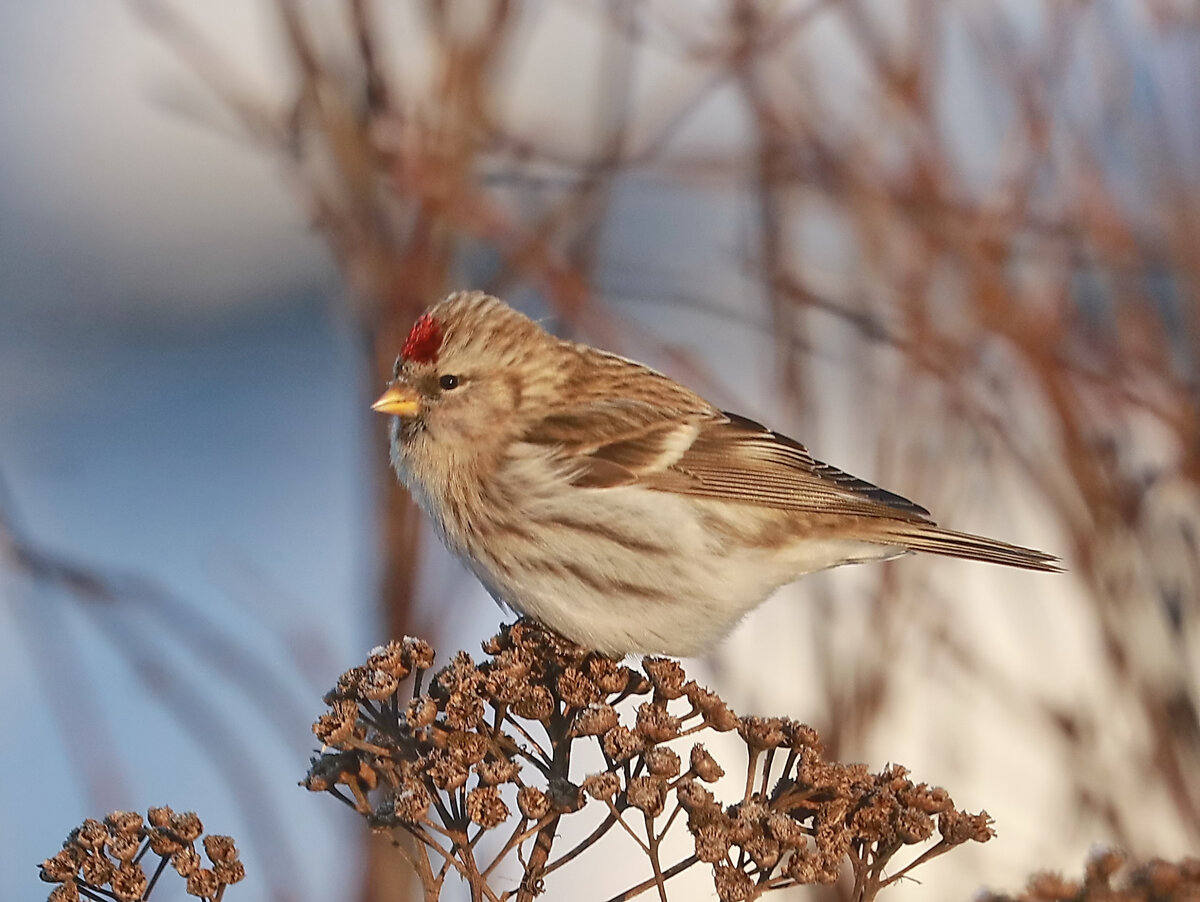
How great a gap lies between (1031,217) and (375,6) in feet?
4.03

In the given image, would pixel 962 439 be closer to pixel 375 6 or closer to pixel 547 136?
pixel 547 136

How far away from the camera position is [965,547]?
2.55m

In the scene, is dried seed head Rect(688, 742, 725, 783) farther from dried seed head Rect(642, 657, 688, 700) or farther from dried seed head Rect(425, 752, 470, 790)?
dried seed head Rect(425, 752, 470, 790)

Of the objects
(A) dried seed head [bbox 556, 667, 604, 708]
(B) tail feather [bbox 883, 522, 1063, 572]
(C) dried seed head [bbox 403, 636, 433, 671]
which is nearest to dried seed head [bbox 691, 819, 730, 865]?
(A) dried seed head [bbox 556, 667, 604, 708]

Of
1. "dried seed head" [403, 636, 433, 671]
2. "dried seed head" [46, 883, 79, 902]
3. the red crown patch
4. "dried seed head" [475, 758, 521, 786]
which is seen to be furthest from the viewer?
the red crown patch

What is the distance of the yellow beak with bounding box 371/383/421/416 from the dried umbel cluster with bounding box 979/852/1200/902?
138 centimetres

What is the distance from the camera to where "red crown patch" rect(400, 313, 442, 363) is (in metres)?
2.59

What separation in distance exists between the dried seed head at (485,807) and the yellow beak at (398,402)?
970 mm

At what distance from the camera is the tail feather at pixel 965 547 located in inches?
97.1

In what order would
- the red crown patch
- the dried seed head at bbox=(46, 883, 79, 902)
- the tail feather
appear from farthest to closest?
the red crown patch < the tail feather < the dried seed head at bbox=(46, 883, 79, 902)

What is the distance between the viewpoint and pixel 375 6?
240cm

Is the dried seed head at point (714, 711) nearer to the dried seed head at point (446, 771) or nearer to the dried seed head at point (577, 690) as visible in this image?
the dried seed head at point (577, 690)

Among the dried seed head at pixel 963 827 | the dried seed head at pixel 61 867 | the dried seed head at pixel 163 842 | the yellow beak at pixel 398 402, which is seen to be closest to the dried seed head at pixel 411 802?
the dried seed head at pixel 163 842

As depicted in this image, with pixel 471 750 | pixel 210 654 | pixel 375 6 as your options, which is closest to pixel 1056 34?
pixel 375 6
